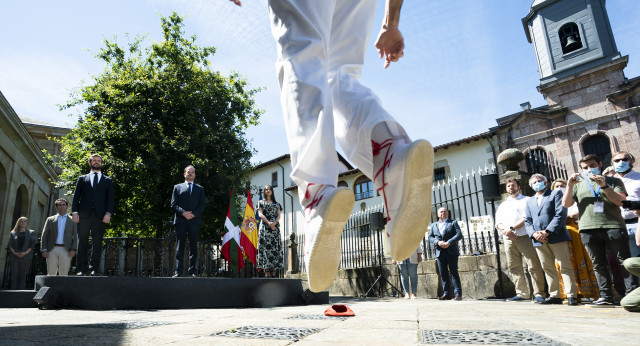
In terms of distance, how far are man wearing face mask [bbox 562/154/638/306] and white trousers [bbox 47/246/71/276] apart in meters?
9.34

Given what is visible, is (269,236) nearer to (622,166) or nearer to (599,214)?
(599,214)

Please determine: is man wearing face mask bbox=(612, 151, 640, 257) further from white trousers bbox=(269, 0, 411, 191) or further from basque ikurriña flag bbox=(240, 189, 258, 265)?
basque ikurriña flag bbox=(240, 189, 258, 265)

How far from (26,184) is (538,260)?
1779 centimetres

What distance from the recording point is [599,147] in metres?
22.7

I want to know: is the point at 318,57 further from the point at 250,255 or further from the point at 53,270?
the point at 53,270

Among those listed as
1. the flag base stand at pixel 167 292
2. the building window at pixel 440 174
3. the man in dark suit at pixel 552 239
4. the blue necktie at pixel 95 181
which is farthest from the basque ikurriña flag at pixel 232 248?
the building window at pixel 440 174

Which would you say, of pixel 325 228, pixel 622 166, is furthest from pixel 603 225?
pixel 325 228

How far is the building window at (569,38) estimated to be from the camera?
26609 mm

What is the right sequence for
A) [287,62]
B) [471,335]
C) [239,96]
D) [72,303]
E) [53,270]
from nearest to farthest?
[471,335]
[287,62]
[72,303]
[53,270]
[239,96]

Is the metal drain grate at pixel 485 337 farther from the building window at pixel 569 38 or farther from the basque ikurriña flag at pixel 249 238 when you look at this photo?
the building window at pixel 569 38

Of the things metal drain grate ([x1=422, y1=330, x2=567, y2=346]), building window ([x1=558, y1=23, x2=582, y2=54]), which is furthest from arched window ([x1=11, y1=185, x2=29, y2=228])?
building window ([x1=558, y1=23, x2=582, y2=54])

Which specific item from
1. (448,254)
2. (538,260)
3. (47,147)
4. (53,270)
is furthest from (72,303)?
(47,147)

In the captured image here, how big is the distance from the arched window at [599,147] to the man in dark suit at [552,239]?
19783 millimetres

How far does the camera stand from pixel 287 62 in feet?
5.49
